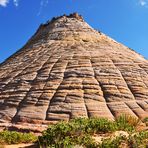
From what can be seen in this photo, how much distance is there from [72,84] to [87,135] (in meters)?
13.0

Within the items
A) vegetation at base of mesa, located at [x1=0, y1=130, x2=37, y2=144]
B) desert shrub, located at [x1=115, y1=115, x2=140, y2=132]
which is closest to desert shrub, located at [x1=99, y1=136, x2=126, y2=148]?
desert shrub, located at [x1=115, y1=115, x2=140, y2=132]

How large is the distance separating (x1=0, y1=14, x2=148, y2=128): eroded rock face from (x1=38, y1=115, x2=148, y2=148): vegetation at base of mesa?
14.6 ft

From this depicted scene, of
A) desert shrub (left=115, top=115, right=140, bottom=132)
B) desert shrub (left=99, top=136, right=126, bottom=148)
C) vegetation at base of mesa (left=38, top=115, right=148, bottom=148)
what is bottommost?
desert shrub (left=99, top=136, right=126, bottom=148)

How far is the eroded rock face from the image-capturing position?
26.6 metres

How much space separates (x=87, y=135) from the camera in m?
17.5

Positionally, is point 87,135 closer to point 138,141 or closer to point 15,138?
point 138,141

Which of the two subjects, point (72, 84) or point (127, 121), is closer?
point (127, 121)

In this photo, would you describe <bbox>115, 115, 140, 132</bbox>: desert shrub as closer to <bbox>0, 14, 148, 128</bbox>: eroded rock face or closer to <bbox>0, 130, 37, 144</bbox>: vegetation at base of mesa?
<bbox>0, 14, 148, 128</bbox>: eroded rock face

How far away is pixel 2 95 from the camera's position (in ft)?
102

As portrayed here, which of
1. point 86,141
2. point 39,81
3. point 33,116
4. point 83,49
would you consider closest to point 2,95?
point 39,81

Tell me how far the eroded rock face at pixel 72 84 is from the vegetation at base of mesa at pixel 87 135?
446 centimetres

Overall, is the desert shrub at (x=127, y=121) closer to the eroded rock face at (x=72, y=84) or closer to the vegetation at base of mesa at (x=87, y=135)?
the vegetation at base of mesa at (x=87, y=135)

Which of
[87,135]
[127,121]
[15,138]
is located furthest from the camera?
[127,121]

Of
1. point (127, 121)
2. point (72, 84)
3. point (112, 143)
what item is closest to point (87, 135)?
point (112, 143)
